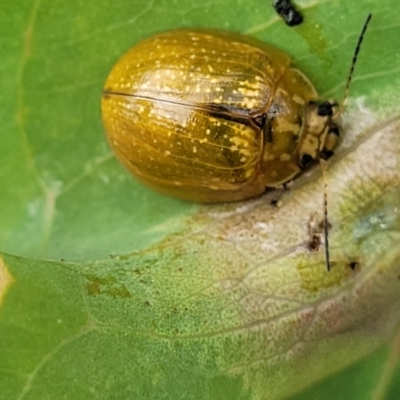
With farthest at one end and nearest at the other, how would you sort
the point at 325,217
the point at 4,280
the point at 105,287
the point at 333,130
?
the point at 333,130 → the point at 325,217 → the point at 105,287 → the point at 4,280

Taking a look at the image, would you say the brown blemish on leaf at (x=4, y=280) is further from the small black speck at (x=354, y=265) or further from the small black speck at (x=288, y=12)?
the small black speck at (x=288, y=12)

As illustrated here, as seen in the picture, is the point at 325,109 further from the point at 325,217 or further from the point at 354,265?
the point at 354,265

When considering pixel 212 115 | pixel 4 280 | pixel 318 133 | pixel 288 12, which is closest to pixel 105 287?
pixel 4 280

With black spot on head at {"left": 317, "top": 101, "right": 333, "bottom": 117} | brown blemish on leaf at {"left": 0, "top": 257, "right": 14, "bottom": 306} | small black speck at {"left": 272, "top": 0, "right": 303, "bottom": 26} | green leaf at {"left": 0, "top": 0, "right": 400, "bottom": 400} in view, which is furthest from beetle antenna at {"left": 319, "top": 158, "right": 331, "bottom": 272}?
brown blemish on leaf at {"left": 0, "top": 257, "right": 14, "bottom": 306}

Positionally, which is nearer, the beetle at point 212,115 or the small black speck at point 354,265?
the small black speck at point 354,265

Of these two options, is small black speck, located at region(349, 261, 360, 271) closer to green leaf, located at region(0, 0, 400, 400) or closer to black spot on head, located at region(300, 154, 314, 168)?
green leaf, located at region(0, 0, 400, 400)

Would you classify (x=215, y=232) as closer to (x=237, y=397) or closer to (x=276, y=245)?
(x=276, y=245)

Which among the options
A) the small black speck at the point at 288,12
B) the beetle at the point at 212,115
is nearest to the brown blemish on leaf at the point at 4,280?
the beetle at the point at 212,115
